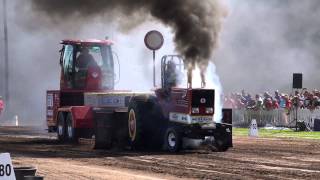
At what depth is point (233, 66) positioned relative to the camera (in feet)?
176

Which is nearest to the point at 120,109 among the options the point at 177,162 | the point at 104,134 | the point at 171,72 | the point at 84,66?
the point at 104,134

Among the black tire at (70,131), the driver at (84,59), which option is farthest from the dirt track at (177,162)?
the driver at (84,59)

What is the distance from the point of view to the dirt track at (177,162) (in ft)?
42.7

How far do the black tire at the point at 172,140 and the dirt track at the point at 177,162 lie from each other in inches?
11.2

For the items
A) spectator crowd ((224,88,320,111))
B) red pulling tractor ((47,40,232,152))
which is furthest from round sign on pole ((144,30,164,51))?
spectator crowd ((224,88,320,111))

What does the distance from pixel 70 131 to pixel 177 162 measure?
6906mm

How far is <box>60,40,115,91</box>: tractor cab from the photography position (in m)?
22.1

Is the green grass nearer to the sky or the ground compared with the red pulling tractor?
nearer to the ground

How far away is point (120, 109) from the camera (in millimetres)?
19000

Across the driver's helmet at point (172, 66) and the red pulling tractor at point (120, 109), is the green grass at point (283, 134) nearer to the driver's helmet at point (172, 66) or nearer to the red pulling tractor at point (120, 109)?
the red pulling tractor at point (120, 109)

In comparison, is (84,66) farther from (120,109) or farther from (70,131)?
(120,109)

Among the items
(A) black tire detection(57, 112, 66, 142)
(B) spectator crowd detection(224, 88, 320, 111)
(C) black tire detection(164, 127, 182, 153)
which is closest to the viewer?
(C) black tire detection(164, 127, 182, 153)

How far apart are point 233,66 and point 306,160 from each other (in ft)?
127

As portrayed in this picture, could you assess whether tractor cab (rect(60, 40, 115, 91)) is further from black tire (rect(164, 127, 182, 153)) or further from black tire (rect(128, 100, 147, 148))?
black tire (rect(164, 127, 182, 153))
